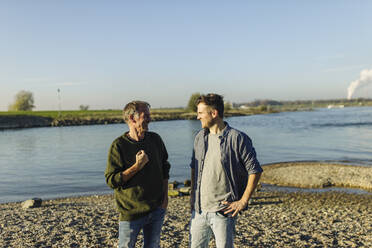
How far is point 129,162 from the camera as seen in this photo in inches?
141

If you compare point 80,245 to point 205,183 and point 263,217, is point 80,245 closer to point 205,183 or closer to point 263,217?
point 205,183

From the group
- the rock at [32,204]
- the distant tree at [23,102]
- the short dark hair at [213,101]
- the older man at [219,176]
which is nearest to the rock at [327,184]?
the older man at [219,176]

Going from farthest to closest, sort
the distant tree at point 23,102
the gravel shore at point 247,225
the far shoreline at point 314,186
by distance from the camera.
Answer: the distant tree at point 23,102, the far shoreline at point 314,186, the gravel shore at point 247,225

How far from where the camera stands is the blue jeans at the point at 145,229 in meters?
3.59

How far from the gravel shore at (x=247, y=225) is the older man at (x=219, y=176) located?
3.67 m

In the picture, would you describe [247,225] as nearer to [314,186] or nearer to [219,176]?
[219,176]

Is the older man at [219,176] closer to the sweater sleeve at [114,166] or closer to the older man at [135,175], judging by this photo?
the older man at [135,175]

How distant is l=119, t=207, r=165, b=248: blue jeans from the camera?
11.8ft

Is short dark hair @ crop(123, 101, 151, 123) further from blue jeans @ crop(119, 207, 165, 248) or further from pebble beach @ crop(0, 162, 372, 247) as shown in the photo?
pebble beach @ crop(0, 162, 372, 247)

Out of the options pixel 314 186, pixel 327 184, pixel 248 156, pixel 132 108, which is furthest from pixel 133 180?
pixel 327 184

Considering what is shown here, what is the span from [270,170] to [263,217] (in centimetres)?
1039

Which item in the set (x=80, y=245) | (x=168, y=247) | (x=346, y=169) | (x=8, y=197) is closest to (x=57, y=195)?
(x=8, y=197)

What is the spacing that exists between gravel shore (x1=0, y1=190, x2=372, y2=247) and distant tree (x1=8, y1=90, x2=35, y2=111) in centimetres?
12727

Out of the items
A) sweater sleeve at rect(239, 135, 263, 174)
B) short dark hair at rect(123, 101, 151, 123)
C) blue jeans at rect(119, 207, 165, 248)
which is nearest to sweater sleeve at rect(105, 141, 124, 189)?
short dark hair at rect(123, 101, 151, 123)
